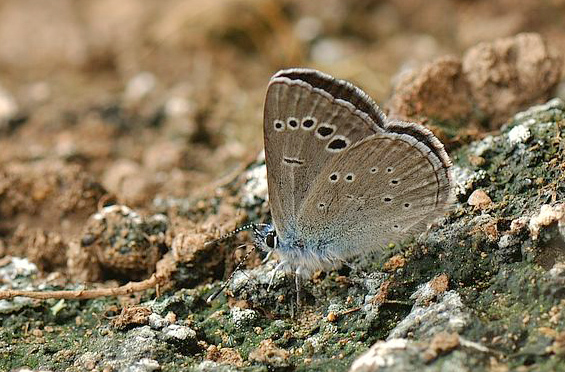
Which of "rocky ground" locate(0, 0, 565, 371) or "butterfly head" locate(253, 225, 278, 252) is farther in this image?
"butterfly head" locate(253, 225, 278, 252)

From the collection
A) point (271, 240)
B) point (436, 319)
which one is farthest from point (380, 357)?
point (271, 240)

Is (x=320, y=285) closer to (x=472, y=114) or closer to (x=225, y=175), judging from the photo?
(x=225, y=175)

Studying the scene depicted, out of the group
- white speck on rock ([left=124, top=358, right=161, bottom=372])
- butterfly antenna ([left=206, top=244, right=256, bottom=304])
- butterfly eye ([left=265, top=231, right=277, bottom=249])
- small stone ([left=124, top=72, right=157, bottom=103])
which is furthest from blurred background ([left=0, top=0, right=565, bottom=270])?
white speck on rock ([left=124, top=358, right=161, bottom=372])

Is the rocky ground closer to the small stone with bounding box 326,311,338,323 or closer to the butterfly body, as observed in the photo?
the small stone with bounding box 326,311,338,323

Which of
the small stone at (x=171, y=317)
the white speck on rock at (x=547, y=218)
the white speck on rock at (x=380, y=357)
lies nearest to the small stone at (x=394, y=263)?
the white speck on rock at (x=547, y=218)

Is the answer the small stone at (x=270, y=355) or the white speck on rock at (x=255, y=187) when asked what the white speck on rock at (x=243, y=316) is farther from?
the white speck on rock at (x=255, y=187)

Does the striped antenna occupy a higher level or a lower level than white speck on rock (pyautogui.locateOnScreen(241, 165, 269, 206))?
lower
